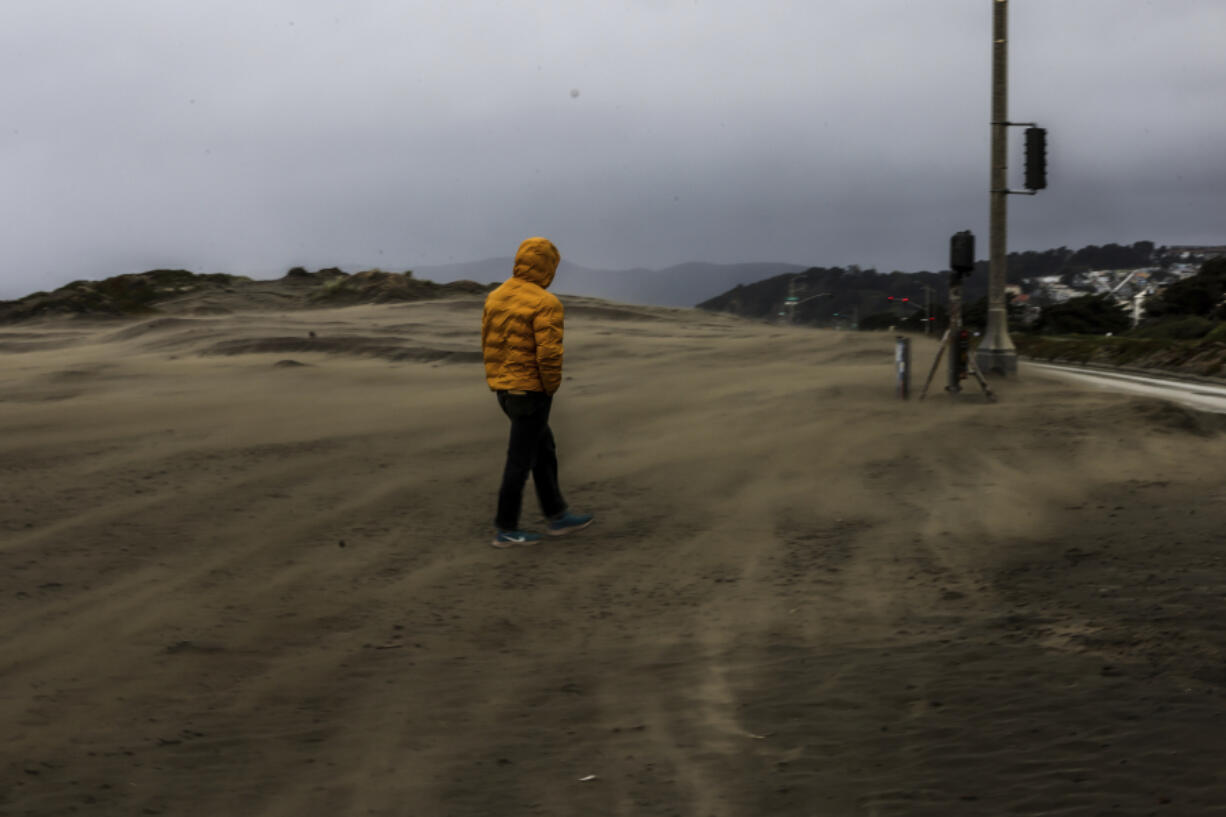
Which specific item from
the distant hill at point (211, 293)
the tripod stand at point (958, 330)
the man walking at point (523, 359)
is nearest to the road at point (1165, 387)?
the tripod stand at point (958, 330)

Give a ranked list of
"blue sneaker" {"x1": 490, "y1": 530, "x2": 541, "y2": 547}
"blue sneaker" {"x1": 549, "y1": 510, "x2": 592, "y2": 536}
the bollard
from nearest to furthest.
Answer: "blue sneaker" {"x1": 490, "y1": 530, "x2": 541, "y2": 547} < "blue sneaker" {"x1": 549, "y1": 510, "x2": 592, "y2": 536} < the bollard

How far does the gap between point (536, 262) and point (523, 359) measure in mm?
602

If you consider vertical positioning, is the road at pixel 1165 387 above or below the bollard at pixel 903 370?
below

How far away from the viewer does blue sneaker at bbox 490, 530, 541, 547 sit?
698 centimetres

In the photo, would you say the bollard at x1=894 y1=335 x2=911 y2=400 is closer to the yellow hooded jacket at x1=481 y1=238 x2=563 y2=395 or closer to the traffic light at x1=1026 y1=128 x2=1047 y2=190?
the traffic light at x1=1026 y1=128 x2=1047 y2=190

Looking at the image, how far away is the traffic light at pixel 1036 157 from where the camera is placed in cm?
1550

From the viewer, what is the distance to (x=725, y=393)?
13.8m

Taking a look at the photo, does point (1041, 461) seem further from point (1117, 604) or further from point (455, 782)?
point (455, 782)

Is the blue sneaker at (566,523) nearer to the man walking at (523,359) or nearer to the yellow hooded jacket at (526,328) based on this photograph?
the man walking at (523,359)

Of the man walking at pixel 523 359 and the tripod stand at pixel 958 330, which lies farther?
the tripod stand at pixel 958 330

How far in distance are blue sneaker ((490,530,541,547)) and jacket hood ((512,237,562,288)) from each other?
153 cm

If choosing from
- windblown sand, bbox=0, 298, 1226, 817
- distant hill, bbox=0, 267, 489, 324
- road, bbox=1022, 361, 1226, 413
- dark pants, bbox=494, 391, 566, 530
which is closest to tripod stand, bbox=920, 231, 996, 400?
windblown sand, bbox=0, 298, 1226, 817

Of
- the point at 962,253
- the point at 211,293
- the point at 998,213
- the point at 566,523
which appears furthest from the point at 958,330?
the point at 211,293

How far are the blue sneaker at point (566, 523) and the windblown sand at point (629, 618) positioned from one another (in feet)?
0.51
